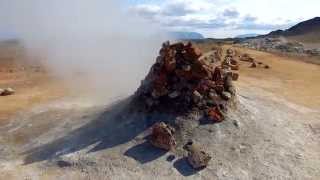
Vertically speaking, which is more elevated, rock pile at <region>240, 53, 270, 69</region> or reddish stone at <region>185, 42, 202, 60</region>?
reddish stone at <region>185, 42, 202, 60</region>

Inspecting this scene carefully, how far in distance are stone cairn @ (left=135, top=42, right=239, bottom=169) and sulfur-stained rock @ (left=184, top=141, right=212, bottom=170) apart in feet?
6.18

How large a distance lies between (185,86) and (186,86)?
4 cm

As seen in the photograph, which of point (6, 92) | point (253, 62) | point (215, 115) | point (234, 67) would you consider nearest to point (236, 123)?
point (215, 115)

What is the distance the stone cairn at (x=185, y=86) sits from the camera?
20547 millimetres

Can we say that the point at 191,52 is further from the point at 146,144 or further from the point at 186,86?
the point at 146,144

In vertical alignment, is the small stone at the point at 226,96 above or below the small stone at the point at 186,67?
below

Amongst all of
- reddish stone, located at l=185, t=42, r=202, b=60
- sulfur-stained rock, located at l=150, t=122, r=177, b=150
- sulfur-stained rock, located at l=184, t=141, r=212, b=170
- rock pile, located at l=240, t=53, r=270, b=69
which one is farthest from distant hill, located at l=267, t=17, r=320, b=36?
sulfur-stained rock, located at l=184, t=141, r=212, b=170

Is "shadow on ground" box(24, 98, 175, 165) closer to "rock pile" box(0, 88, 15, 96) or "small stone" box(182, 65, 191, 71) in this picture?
"small stone" box(182, 65, 191, 71)

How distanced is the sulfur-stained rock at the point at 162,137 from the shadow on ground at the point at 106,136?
279 mm

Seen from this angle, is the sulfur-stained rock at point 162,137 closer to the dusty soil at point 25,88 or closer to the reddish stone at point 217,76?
the reddish stone at point 217,76

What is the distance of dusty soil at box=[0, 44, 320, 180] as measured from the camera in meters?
18.5

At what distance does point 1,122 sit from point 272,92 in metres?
13.3

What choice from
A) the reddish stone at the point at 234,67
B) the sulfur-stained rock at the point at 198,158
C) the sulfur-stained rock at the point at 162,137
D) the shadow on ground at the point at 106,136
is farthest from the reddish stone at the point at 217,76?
the reddish stone at the point at 234,67

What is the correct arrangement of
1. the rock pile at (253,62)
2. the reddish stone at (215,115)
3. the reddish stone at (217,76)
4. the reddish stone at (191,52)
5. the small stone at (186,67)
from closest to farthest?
the reddish stone at (215,115) → the small stone at (186,67) → the reddish stone at (191,52) → the reddish stone at (217,76) → the rock pile at (253,62)
